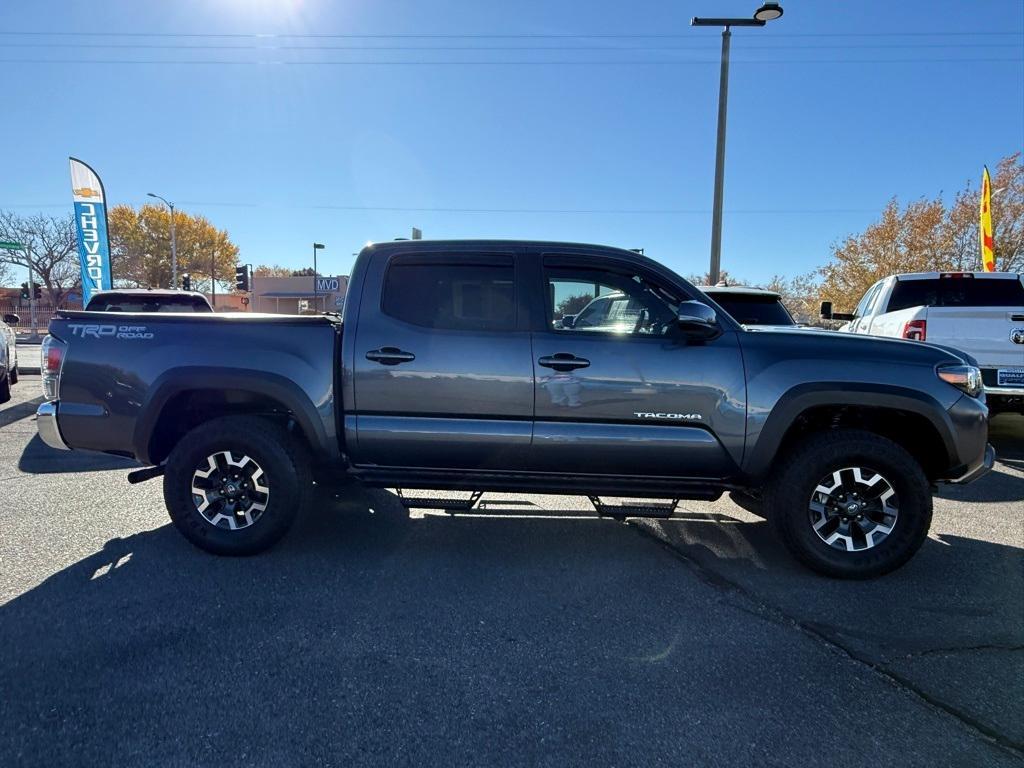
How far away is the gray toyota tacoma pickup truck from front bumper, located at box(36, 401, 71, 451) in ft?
0.03

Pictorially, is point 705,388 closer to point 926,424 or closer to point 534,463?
point 534,463

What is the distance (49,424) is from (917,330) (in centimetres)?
872

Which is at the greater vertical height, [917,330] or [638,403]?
[917,330]

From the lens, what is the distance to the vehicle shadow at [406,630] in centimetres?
234

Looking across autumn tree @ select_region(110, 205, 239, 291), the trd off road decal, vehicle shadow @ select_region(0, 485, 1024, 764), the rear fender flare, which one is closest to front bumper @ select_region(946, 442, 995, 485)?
vehicle shadow @ select_region(0, 485, 1024, 764)

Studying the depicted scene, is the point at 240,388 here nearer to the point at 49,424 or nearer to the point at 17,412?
the point at 49,424

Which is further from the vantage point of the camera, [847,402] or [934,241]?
[934,241]

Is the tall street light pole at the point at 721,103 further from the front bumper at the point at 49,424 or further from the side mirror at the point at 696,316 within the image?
the front bumper at the point at 49,424

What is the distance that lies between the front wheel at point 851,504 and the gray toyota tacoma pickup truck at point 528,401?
1 centimetres

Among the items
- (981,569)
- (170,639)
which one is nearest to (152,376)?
(170,639)

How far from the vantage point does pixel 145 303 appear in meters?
8.63

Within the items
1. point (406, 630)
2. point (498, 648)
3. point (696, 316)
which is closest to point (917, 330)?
point (696, 316)

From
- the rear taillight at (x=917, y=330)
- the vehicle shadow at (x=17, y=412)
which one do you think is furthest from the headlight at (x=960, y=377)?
the vehicle shadow at (x=17, y=412)

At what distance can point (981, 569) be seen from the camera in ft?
12.9
